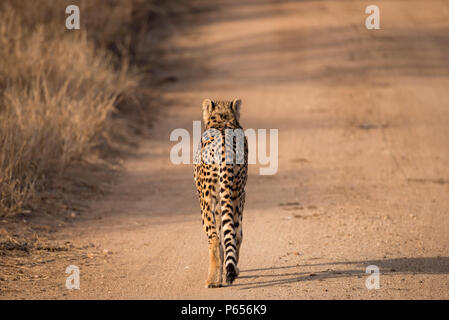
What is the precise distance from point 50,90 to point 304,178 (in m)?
4.17

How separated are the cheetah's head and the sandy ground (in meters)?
1.35

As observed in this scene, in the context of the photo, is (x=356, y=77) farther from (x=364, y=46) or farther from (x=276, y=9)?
(x=276, y=9)

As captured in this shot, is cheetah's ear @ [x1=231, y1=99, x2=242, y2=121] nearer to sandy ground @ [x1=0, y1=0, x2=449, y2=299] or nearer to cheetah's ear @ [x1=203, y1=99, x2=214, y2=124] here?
cheetah's ear @ [x1=203, y1=99, x2=214, y2=124]

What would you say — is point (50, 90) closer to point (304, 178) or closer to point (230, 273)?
point (304, 178)

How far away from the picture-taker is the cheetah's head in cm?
651

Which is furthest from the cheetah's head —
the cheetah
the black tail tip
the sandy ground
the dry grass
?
the dry grass

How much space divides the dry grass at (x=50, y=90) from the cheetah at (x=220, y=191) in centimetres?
272

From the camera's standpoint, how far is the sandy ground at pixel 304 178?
618 centimetres

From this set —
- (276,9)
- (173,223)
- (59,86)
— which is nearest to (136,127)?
(59,86)

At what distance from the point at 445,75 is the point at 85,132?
26.9ft

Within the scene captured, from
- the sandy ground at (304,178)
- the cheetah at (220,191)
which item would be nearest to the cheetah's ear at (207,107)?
the cheetah at (220,191)

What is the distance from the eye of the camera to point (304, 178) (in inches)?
385

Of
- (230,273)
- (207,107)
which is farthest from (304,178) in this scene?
(230,273)

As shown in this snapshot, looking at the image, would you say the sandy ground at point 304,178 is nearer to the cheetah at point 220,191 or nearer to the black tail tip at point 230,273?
the black tail tip at point 230,273
